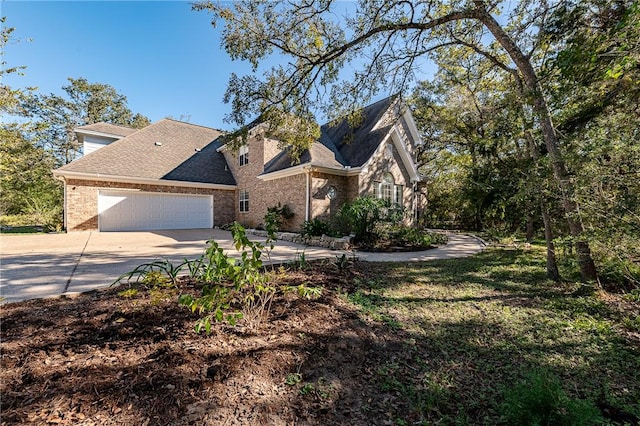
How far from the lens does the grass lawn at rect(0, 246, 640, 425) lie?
6.01 ft

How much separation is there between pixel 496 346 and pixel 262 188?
13069mm

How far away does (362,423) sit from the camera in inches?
74.0

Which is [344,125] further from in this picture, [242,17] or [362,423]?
[362,423]

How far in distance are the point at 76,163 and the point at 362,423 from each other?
1682 centimetres

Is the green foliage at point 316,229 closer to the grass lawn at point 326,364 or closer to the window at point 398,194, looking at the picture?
the window at point 398,194

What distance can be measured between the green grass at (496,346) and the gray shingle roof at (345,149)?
7.63 metres

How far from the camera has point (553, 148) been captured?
195 inches

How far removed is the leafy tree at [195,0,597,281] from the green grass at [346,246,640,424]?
1.70 meters

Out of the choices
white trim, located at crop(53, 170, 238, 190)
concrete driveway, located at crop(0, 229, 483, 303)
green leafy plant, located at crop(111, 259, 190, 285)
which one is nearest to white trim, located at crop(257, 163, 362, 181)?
concrete driveway, located at crop(0, 229, 483, 303)

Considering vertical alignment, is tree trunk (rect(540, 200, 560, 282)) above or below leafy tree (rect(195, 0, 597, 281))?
below

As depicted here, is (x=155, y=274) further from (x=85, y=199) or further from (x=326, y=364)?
(x=85, y=199)

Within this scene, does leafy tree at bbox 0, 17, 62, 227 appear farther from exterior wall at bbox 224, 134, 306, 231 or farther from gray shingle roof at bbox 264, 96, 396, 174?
gray shingle roof at bbox 264, 96, 396, 174

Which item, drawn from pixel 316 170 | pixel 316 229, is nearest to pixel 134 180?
pixel 316 170

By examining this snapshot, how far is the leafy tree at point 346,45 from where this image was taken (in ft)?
17.9
